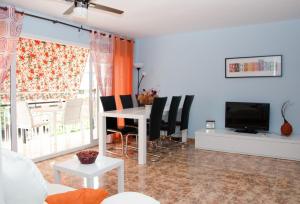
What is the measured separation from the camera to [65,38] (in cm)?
453

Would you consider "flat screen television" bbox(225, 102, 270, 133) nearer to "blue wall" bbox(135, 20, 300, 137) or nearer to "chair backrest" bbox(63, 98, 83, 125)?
"blue wall" bbox(135, 20, 300, 137)

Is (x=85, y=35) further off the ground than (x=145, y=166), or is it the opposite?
(x=85, y=35)

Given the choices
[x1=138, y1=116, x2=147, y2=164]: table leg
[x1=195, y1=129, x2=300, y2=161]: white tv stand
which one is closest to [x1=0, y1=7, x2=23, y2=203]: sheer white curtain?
[x1=138, y1=116, x2=147, y2=164]: table leg

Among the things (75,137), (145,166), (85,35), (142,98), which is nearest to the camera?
(145,166)

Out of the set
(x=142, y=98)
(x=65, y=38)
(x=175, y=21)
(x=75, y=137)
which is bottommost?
(x=75, y=137)

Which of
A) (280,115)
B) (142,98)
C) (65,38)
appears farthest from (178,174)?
(65,38)

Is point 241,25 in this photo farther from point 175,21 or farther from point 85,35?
point 85,35

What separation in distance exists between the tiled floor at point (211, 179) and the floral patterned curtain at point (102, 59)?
1602 mm

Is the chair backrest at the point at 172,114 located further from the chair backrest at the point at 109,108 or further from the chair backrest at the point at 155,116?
the chair backrest at the point at 109,108

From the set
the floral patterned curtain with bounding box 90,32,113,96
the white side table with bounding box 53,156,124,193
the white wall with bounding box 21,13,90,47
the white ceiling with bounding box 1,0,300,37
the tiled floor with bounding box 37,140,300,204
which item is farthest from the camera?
the floral patterned curtain with bounding box 90,32,113,96

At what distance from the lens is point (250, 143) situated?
4.46 m

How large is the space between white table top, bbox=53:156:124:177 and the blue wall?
3.20m

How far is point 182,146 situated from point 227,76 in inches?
66.2

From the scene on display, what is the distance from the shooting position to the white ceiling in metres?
3.61
